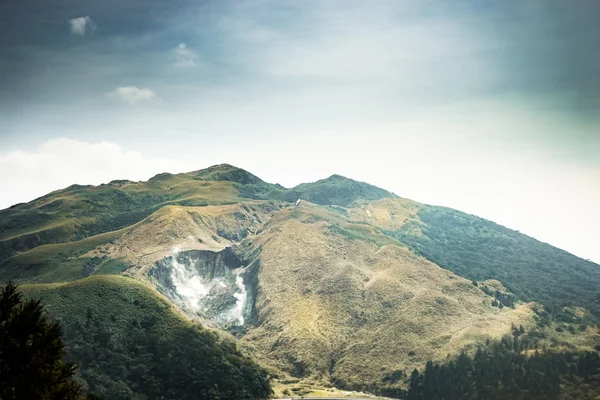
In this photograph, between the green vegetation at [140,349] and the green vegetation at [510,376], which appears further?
the green vegetation at [140,349]

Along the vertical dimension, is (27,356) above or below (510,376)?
above

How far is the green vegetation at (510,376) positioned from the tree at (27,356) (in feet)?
454

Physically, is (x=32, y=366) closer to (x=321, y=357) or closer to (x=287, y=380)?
(x=287, y=380)

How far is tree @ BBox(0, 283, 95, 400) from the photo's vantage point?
41.6 m

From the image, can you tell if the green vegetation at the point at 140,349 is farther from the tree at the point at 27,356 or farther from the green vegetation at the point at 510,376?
the tree at the point at 27,356

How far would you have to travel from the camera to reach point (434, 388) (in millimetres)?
158875

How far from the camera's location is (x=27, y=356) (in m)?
43.1

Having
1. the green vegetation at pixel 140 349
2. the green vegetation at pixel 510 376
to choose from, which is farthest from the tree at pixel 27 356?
the green vegetation at pixel 510 376

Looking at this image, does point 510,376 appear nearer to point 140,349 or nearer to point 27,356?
point 140,349

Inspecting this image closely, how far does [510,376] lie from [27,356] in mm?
149611

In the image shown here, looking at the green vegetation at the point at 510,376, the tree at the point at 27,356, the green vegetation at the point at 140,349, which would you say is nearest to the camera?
the tree at the point at 27,356

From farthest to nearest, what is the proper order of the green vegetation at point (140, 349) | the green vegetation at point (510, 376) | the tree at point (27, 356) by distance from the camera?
the green vegetation at point (140, 349)
the green vegetation at point (510, 376)
the tree at point (27, 356)

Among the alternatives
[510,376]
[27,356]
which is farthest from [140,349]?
[27,356]

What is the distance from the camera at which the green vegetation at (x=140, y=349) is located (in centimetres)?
15362
